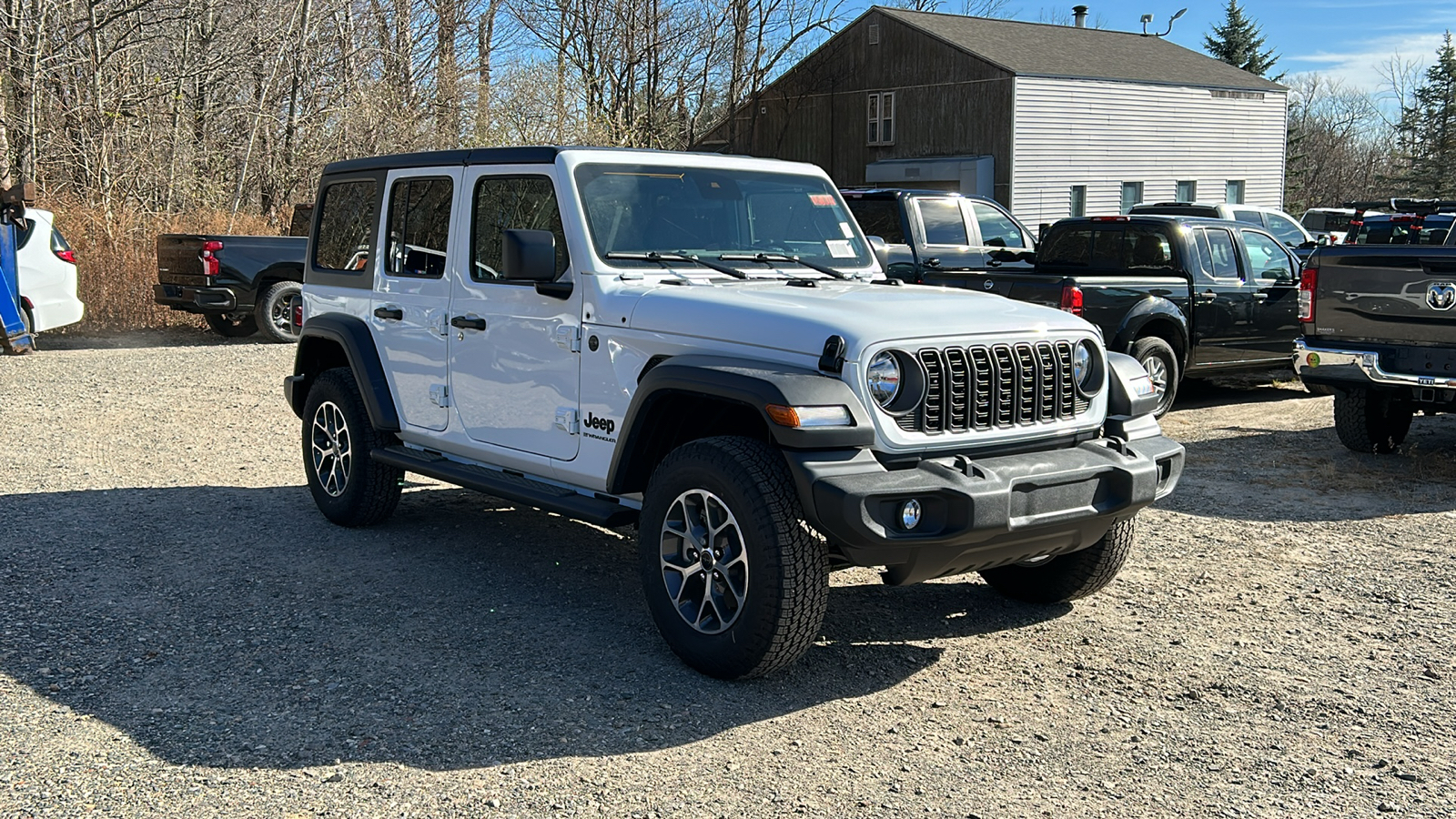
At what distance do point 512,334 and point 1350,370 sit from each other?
5.82 metres

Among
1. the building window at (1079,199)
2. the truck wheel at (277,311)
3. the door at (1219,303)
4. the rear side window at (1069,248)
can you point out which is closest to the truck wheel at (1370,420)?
the door at (1219,303)

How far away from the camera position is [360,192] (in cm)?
712

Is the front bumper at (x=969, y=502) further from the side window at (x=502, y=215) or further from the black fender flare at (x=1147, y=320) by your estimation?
the black fender flare at (x=1147, y=320)

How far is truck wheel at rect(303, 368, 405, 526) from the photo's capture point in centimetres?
695

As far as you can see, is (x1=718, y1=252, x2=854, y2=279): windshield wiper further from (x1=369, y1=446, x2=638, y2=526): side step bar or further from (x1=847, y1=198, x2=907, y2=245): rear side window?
(x1=847, y1=198, x2=907, y2=245): rear side window

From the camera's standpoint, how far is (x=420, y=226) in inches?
261

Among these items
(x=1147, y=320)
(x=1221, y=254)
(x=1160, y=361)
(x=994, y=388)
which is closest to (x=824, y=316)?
(x=994, y=388)

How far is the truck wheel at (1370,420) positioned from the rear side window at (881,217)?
A: 447 cm

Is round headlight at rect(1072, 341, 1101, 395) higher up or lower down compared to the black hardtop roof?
lower down

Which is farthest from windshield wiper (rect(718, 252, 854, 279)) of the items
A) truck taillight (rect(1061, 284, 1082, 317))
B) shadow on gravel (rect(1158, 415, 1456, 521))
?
truck taillight (rect(1061, 284, 1082, 317))

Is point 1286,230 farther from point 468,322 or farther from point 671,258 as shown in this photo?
point 468,322

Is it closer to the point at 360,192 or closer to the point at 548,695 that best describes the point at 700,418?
the point at 548,695


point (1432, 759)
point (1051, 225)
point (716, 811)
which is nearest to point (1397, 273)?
point (1051, 225)

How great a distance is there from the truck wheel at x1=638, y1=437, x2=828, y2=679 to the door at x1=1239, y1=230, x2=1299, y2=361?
835cm
